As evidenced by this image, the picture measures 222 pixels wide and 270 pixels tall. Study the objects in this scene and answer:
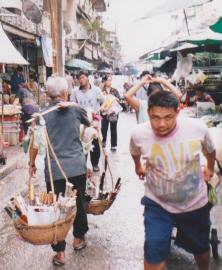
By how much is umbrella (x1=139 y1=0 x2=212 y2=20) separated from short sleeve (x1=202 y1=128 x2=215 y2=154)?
249 cm

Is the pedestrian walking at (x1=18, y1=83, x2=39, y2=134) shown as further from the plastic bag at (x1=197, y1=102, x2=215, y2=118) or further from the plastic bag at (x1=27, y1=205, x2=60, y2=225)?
the plastic bag at (x1=27, y1=205, x2=60, y2=225)

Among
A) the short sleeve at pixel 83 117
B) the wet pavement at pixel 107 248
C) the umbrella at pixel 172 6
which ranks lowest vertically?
the wet pavement at pixel 107 248

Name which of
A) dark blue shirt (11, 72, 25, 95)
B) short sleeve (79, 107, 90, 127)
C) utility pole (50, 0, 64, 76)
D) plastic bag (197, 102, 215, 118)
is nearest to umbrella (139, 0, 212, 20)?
short sleeve (79, 107, 90, 127)

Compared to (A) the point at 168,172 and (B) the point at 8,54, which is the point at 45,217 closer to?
(A) the point at 168,172

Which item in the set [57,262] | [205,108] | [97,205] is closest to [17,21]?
[205,108]

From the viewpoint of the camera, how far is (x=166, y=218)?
349cm

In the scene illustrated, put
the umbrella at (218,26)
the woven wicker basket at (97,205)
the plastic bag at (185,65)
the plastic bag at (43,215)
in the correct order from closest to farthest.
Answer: the plastic bag at (43,215), the woven wicker basket at (97,205), the umbrella at (218,26), the plastic bag at (185,65)

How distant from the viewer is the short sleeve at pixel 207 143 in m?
3.51

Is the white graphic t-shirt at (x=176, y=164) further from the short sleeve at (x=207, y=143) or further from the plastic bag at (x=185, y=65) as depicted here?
the plastic bag at (x=185, y=65)

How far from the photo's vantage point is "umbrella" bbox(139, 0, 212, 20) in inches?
218

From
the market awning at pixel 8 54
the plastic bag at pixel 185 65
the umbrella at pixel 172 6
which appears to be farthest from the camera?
the plastic bag at pixel 185 65

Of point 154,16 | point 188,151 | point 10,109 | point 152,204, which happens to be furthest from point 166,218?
point 10,109

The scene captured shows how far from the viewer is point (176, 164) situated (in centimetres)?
342

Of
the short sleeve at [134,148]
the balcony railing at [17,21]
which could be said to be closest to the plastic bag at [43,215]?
the short sleeve at [134,148]
